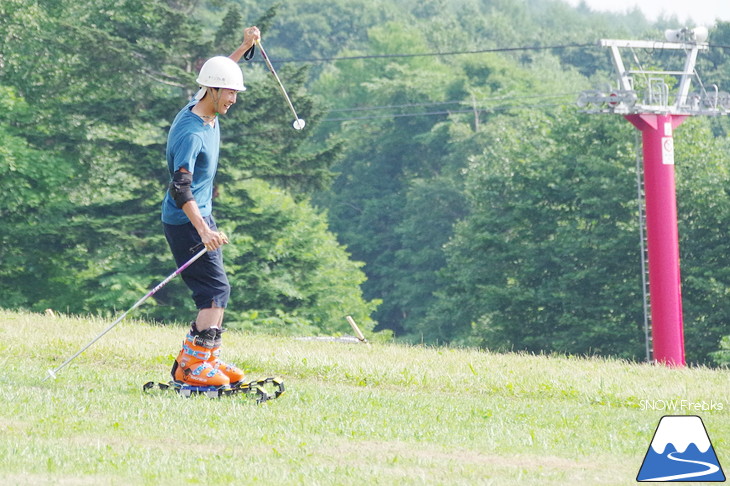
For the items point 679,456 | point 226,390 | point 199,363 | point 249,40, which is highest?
point 249,40

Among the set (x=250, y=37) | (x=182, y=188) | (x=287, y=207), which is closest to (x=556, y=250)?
(x=287, y=207)

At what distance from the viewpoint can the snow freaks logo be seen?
6051mm

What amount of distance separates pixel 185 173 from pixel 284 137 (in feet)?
95.4

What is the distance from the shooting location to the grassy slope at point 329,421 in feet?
19.6

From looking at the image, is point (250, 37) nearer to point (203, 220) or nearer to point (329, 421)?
point (203, 220)

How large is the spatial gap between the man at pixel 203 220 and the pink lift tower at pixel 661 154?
20.1m

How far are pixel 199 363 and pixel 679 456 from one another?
3.78m

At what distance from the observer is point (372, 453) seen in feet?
21.4

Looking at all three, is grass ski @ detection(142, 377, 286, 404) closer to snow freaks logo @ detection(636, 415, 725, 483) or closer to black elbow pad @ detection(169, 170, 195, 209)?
black elbow pad @ detection(169, 170, 195, 209)

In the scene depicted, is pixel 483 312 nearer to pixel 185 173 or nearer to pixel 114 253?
pixel 114 253

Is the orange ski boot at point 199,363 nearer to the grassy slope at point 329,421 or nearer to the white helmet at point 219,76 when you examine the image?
the grassy slope at point 329,421

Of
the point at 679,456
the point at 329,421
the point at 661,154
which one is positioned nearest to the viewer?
the point at 679,456

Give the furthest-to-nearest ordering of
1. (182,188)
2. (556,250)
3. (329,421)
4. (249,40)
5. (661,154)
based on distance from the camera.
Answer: (556,250)
(661,154)
(249,40)
(182,188)
(329,421)

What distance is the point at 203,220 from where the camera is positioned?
27.5ft
